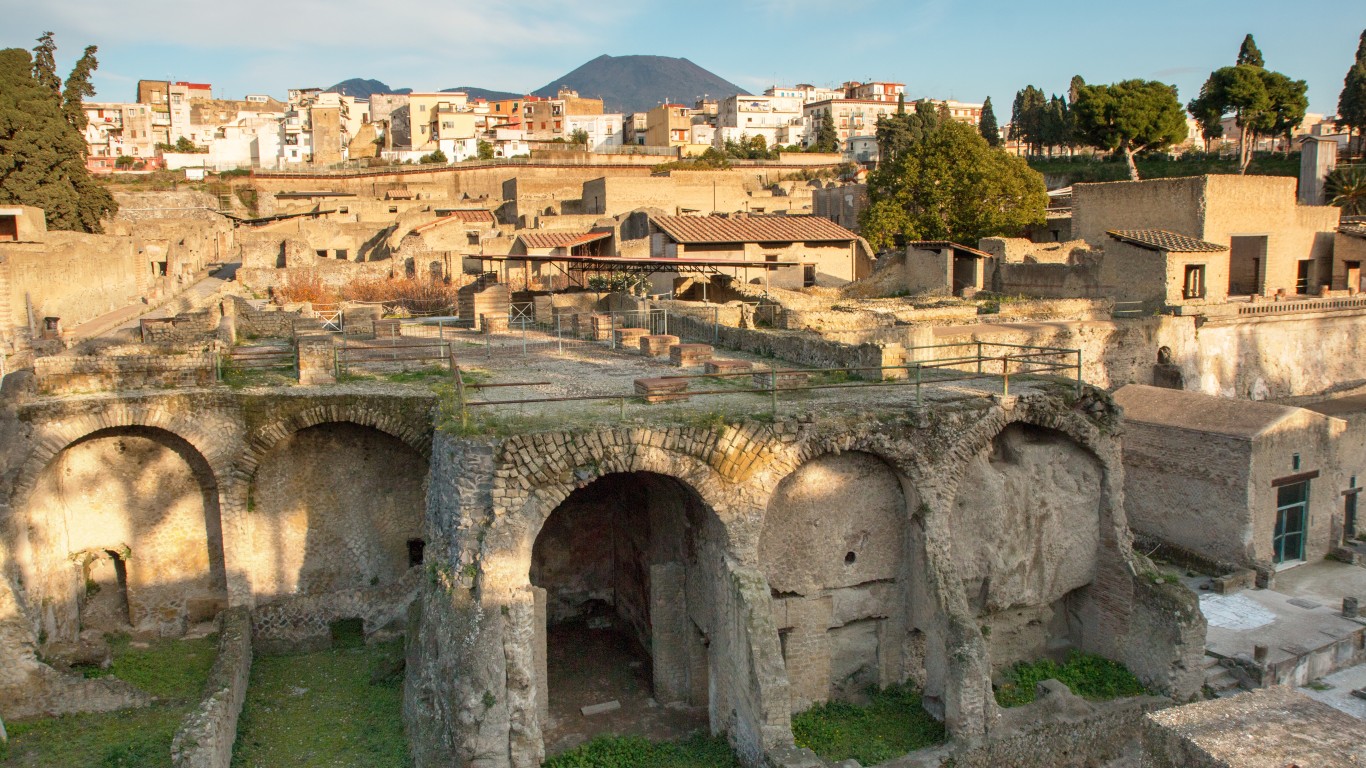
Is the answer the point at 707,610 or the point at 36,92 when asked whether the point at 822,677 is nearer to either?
the point at 707,610

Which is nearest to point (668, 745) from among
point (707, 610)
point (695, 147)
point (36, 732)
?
point (707, 610)

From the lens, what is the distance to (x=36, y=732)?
13055 millimetres

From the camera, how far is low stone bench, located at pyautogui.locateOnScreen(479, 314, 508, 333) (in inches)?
1041

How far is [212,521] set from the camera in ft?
53.3

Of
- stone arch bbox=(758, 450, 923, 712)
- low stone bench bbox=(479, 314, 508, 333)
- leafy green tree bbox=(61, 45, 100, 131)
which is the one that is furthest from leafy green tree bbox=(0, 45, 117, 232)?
stone arch bbox=(758, 450, 923, 712)

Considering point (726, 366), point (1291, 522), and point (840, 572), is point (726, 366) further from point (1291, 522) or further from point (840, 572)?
point (1291, 522)

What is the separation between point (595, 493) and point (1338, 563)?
47.8 ft

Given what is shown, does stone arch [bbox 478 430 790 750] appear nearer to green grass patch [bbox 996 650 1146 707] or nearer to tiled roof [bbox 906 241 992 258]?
green grass patch [bbox 996 650 1146 707]

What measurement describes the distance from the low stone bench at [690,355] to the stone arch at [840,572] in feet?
17.6

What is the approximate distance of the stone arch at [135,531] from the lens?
1554 cm

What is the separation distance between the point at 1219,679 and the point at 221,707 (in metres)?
13.9

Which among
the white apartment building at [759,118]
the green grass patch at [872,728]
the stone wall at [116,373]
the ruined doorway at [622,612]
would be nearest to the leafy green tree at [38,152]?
the stone wall at [116,373]

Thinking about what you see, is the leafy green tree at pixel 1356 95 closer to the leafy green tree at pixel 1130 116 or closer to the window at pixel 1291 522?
the leafy green tree at pixel 1130 116

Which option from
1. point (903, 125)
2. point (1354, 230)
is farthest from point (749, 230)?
point (903, 125)
